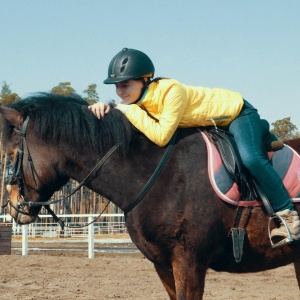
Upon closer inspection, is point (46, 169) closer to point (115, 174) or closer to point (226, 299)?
point (115, 174)

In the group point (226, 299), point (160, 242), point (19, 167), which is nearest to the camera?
point (160, 242)

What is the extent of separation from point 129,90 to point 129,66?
19cm

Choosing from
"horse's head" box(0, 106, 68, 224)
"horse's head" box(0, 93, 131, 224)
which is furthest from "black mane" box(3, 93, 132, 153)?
"horse's head" box(0, 106, 68, 224)

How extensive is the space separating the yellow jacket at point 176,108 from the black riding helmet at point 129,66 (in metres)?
0.13

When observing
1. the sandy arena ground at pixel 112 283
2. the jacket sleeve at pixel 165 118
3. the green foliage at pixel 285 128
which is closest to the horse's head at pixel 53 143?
the jacket sleeve at pixel 165 118

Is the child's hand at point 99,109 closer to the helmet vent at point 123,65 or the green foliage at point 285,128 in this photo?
the helmet vent at point 123,65

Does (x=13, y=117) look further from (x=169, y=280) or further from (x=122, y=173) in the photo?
(x=169, y=280)

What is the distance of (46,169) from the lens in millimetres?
4547

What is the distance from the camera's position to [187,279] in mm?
4273

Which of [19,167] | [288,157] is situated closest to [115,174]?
[19,167]

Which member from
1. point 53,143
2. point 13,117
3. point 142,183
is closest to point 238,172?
point 142,183

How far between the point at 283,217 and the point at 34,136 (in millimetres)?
1987

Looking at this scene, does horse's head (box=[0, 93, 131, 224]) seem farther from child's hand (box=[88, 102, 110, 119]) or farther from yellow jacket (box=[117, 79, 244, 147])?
yellow jacket (box=[117, 79, 244, 147])

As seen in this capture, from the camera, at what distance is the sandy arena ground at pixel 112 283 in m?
9.37
